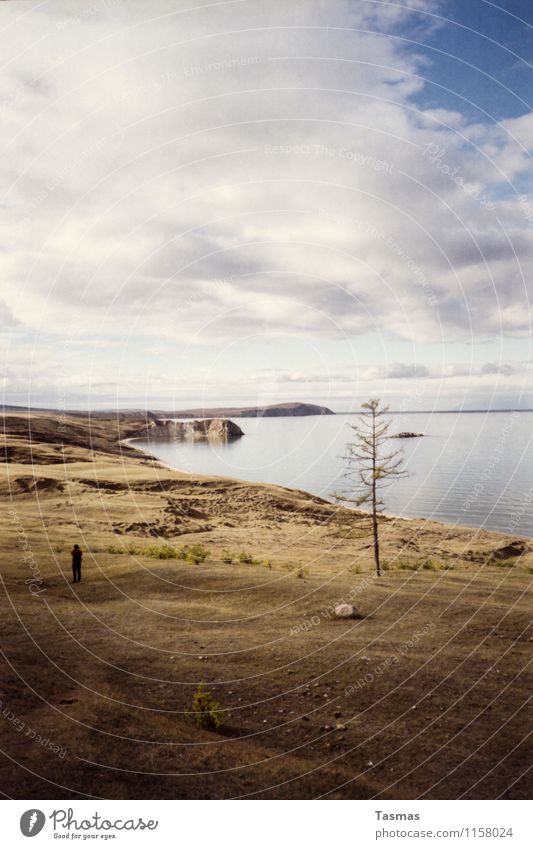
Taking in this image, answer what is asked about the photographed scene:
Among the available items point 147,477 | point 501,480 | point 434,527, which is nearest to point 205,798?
point 434,527

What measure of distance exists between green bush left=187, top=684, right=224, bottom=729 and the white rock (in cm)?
768

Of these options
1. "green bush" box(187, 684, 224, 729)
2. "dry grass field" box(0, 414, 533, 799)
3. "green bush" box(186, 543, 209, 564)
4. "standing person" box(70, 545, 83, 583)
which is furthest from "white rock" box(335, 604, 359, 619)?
"standing person" box(70, 545, 83, 583)

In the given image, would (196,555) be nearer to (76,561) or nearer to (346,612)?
(76,561)

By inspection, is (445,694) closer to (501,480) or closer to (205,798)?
(205,798)

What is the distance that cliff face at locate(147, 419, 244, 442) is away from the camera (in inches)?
6988

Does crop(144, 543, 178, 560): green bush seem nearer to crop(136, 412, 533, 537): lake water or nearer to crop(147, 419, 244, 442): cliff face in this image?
crop(136, 412, 533, 537): lake water

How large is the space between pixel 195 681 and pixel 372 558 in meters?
22.1

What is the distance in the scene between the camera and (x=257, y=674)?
45.6 ft

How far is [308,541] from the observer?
39.3 m

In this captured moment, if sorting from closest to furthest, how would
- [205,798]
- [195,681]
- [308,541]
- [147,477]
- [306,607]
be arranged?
[205,798] < [195,681] < [306,607] < [308,541] < [147,477]

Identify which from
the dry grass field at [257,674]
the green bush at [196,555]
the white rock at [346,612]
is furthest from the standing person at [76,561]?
the white rock at [346,612]

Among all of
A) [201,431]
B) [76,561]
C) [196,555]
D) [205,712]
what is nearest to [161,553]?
[196,555]

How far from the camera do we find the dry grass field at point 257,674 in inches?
367

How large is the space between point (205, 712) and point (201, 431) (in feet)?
599
